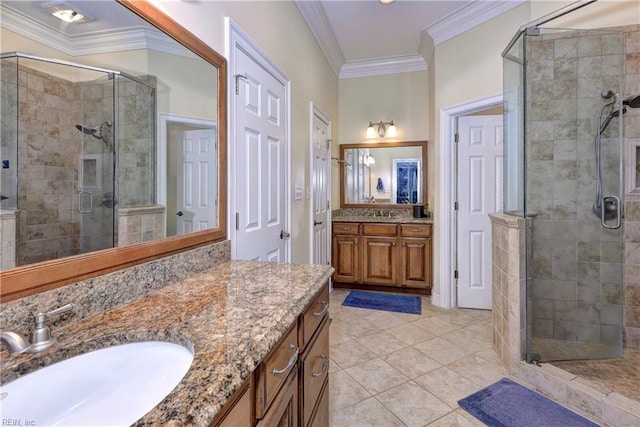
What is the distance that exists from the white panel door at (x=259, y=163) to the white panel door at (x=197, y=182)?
205 mm

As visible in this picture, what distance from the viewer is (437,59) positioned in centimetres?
332

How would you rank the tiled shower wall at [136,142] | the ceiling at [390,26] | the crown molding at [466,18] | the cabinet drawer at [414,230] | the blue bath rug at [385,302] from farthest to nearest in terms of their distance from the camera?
the cabinet drawer at [414,230]
the blue bath rug at [385,302]
the ceiling at [390,26]
the crown molding at [466,18]
the tiled shower wall at [136,142]

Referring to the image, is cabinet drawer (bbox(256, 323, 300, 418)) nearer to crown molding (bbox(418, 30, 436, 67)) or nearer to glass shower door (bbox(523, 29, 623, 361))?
glass shower door (bbox(523, 29, 623, 361))

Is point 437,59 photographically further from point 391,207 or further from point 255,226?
point 255,226

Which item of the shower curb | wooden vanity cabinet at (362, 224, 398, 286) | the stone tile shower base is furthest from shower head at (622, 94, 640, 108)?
wooden vanity cabinet at (362, 224, 398, 286)

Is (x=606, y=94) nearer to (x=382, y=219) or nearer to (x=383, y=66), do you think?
(x=382, y=219)

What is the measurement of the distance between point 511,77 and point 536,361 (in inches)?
79.3

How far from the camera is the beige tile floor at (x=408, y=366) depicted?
1756 mm

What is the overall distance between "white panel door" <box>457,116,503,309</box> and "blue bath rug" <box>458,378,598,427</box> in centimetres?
144

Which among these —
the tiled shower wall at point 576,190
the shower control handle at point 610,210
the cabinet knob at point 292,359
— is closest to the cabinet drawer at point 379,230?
the tiled shower wall at point 576,190

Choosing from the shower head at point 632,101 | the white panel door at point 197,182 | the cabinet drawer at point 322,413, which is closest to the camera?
the cabinet drawer at point 322,413

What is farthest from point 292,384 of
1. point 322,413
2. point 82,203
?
point 82,203

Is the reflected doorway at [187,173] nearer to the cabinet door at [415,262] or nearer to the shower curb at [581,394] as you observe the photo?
the shower curb at [581,394]

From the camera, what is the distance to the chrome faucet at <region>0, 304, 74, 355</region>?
63 centimetres
